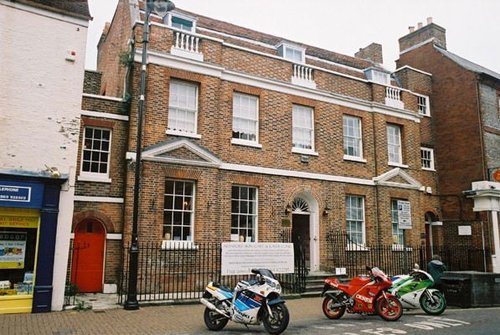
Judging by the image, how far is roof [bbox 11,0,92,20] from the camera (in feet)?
37.9

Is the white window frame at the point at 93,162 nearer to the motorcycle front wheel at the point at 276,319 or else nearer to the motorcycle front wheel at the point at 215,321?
the motorcycle front wheel at the point at 215,321

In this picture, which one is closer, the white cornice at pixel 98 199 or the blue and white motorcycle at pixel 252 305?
the blue and white motorcycle at pixel 252 305

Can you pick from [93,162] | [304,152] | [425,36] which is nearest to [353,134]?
[304,152]

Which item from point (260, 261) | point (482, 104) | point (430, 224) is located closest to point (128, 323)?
point (260, 261)

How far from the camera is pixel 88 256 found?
1344 cm

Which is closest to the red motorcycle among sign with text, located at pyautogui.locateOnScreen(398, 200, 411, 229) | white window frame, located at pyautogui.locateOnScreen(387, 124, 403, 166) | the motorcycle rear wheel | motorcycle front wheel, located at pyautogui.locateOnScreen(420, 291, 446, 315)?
the motorcycle rear wheel

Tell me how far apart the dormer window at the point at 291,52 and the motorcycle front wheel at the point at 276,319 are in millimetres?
12212

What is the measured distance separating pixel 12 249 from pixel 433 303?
10.7 meters

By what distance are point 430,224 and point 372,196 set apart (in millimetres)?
5350

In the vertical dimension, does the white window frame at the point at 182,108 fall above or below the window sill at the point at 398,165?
above

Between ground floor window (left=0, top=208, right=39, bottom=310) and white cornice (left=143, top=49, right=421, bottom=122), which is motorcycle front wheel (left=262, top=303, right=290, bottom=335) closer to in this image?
ground floor window (left=0, top=208, right=39, bottom=310)

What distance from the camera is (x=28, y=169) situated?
426 inches

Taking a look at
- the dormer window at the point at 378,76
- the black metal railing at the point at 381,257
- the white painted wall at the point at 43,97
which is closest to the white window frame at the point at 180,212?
the white painted wall at the point at 43,97

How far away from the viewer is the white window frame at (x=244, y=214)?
597 inches
